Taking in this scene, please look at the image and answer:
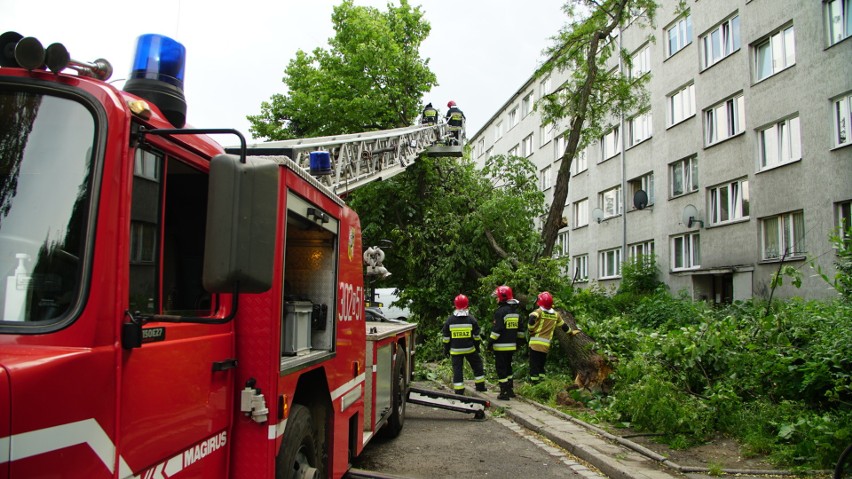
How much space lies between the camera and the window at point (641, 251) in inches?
945

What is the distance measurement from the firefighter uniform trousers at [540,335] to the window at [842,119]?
991 centimetres

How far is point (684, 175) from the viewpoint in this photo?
22.8 m

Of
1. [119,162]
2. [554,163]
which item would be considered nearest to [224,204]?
[119,162]

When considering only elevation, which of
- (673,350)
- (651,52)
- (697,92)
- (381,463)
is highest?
(651,52)

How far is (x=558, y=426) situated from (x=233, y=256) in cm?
687

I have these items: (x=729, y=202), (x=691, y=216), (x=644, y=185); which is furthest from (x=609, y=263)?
(x=729, y=202)

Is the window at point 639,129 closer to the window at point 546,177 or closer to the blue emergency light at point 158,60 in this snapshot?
the window at point 546,177

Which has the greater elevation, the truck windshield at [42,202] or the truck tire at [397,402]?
the truck windshield at [42,202]

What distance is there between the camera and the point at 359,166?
10.9 m

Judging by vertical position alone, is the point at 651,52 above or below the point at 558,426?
above

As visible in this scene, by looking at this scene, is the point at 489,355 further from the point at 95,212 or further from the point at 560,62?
the point at 95,212

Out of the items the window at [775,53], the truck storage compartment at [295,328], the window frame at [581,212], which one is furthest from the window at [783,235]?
the truck storage compartment at [295,328]

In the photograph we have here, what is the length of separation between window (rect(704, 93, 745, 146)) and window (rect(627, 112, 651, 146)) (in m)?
3.64

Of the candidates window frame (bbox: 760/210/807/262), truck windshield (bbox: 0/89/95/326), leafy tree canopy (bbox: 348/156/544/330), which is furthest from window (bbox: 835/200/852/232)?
truck windshield (bbox: 0/89/95/326)
